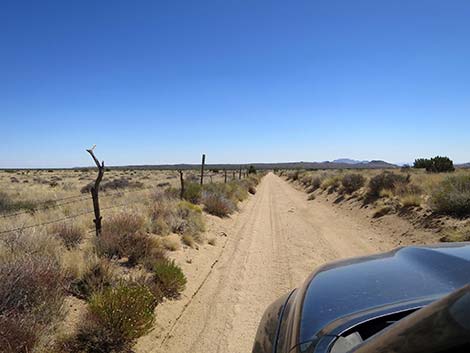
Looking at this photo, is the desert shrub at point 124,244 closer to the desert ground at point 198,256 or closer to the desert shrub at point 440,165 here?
the desert ground at point 198,256

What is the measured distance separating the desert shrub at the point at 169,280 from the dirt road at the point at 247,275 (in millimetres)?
269

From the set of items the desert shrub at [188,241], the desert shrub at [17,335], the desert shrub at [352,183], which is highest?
the desert shrub at [352,183]

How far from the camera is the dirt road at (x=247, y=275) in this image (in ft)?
15.5

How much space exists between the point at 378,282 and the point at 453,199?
1015cm

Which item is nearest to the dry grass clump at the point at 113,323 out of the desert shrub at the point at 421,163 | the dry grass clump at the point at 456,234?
the dry grass clump at the point at 456,234

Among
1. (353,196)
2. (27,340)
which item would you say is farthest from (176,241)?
(353,196)

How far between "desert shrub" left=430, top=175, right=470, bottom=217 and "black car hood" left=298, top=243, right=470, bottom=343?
29.0 feet

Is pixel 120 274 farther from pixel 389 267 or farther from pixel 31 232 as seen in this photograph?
pixel 389 267

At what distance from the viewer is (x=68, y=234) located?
795 cm

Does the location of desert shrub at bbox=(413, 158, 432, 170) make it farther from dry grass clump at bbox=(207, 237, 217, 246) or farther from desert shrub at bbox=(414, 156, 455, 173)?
dry grass clump at bbox=(207, 237, 217, 246)

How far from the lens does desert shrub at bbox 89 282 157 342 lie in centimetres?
428

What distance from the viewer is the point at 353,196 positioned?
62.8 ft

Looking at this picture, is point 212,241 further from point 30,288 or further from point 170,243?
point 30,288

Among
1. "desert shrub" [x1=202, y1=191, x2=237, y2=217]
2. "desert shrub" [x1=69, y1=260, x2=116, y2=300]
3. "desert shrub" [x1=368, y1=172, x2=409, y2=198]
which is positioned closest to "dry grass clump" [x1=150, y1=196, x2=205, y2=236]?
→ "desert shrub" [x1=202, y1=191, x2=237, y2=217]
